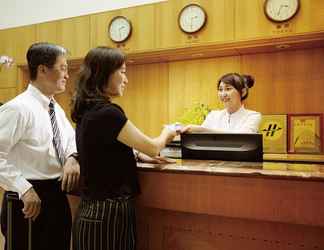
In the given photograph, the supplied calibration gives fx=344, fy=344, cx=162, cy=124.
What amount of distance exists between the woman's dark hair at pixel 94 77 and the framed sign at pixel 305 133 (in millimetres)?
2318

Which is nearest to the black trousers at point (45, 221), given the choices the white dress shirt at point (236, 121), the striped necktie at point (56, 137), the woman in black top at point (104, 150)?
the striped necktie at point (56, 137)

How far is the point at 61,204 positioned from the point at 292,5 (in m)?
2.25

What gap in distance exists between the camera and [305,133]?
10.4ft

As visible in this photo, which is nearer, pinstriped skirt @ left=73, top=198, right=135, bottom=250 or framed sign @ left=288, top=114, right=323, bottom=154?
pinstriped skirt @ left=73, top=198, right=135, bottom=250

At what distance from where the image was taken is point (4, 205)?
160cm

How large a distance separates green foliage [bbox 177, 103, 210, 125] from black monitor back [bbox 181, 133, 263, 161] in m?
1.62

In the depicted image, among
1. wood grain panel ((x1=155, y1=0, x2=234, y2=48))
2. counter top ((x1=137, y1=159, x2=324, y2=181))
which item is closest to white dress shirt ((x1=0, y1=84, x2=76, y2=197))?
counter top ((x1=137, y1=159, x2=324, y2=181))

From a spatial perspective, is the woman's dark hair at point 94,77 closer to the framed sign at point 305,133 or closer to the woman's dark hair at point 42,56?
the woman's dark hair at point 42,56

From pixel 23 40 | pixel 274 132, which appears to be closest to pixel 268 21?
pixel 274 132

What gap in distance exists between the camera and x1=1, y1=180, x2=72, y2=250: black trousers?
1550mm

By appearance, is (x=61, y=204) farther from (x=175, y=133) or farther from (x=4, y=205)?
(x=175, y=133)

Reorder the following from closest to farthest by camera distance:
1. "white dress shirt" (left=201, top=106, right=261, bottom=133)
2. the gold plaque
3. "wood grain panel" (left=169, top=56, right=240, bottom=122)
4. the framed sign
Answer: "white dress shirt" (left=201, top=106, right=261, bottom=133)
the framed sign
the gold plaque
"wood grain panel" (left=169, top=56, right=240, bottom=122)

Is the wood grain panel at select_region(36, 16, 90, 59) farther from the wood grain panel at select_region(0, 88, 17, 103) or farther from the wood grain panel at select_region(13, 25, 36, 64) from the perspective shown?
the wood grain panel at select_region(0, 88, 17, 103)

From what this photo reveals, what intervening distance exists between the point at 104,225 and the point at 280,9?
7.28 feet
